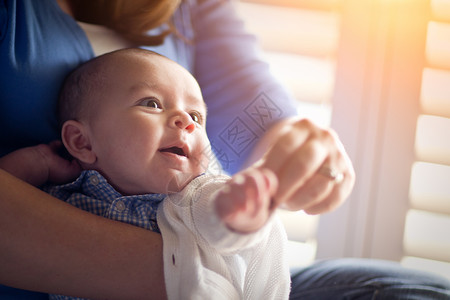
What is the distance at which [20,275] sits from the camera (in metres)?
0.51

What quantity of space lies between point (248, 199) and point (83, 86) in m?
0.46

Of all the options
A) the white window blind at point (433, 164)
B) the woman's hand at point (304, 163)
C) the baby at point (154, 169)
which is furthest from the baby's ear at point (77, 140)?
the white window blind at point (433, 164)

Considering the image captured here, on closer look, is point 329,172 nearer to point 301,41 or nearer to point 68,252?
point 68,252

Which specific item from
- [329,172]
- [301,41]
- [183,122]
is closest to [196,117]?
[183,122]

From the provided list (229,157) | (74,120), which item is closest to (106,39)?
Result: (74,120)

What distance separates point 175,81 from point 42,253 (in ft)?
1.05

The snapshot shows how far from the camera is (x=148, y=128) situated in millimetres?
628

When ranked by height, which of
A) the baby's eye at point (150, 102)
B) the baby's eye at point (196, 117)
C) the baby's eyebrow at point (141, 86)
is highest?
the baby's eyebrow at point (141, 86)

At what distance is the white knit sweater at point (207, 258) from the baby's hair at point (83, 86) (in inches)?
8.5

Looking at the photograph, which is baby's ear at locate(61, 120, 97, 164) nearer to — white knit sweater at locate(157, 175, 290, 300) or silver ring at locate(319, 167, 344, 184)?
white knit sweater at locate(157, 175, 290, 300)

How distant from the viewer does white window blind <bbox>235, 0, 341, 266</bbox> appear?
45.1 inches

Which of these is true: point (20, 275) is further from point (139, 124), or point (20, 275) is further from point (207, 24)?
point (207, 24)

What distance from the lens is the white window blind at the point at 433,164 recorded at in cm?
109

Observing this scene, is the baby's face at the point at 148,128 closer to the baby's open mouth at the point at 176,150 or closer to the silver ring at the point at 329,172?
the baby's open mouth at the point at 176,150
